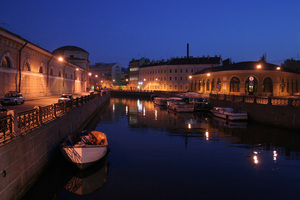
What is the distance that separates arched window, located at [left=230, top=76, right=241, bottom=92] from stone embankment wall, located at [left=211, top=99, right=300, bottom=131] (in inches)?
692

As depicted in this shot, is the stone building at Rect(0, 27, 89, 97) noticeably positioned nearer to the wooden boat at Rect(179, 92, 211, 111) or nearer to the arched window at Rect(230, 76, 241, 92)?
the wooden boat at Rect(179, 92, 211, 111)

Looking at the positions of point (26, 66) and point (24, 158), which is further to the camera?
point (26, 66)

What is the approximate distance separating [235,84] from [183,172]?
43.2 metres

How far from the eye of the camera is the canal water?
1115cm

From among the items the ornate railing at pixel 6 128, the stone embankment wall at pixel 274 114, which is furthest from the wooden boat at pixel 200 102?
the ornate railing at pixel 6 128

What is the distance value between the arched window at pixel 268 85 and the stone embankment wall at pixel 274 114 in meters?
18.8

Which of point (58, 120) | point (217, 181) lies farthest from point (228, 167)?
point (58, 120)

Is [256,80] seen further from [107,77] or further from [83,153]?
[107,77]

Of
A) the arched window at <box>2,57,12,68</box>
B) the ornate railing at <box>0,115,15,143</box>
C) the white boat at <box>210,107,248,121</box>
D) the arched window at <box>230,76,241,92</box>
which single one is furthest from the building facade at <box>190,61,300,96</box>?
the ornate railing at <box>0,115,15,143</box>

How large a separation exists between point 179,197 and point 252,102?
26.5 meters

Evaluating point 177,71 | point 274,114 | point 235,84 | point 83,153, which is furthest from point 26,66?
point 177,71

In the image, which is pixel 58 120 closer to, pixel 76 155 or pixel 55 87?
pixel 76 155

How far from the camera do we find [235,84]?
52594mm

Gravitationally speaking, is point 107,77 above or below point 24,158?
above
